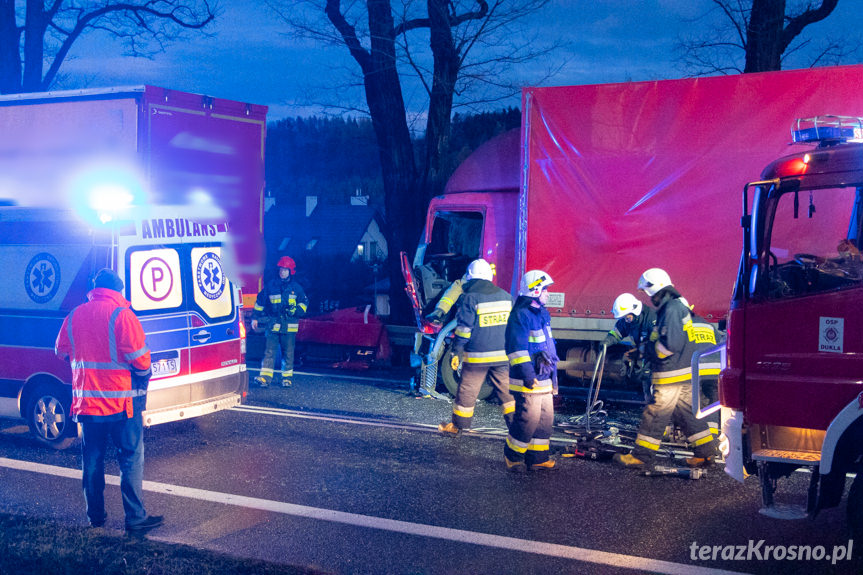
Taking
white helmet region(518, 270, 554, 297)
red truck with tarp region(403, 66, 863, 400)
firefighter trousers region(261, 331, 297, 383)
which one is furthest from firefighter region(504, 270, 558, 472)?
firefighter trousers region(261, 331, 297, 383)

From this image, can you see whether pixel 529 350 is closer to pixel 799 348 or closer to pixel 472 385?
pixel 472 385

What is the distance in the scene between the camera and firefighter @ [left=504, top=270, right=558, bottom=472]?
7.05 metres

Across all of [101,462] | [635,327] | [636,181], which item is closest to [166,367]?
[101,462]

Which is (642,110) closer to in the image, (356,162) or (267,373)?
(267,373)

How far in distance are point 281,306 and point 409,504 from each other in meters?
5.53

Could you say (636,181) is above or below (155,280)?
above

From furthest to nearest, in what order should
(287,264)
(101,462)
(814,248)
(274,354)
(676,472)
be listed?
(287,264) < (274,354) < (676,472) < (814,248) < (101,462)

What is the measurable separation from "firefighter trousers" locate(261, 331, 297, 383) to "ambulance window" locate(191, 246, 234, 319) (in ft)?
9.59

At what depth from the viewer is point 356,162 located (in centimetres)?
7138

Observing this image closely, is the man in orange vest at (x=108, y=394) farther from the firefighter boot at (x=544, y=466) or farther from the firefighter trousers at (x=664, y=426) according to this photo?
the firefighter trousers at (x=664, y=426)

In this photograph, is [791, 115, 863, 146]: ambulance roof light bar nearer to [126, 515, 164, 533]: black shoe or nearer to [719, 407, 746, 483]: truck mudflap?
[719, 407, 746, 483]: truck mudflap

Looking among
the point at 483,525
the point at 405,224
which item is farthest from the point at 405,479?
the point at 405,224

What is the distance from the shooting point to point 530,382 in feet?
23.1

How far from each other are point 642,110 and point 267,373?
5808 millimetres
